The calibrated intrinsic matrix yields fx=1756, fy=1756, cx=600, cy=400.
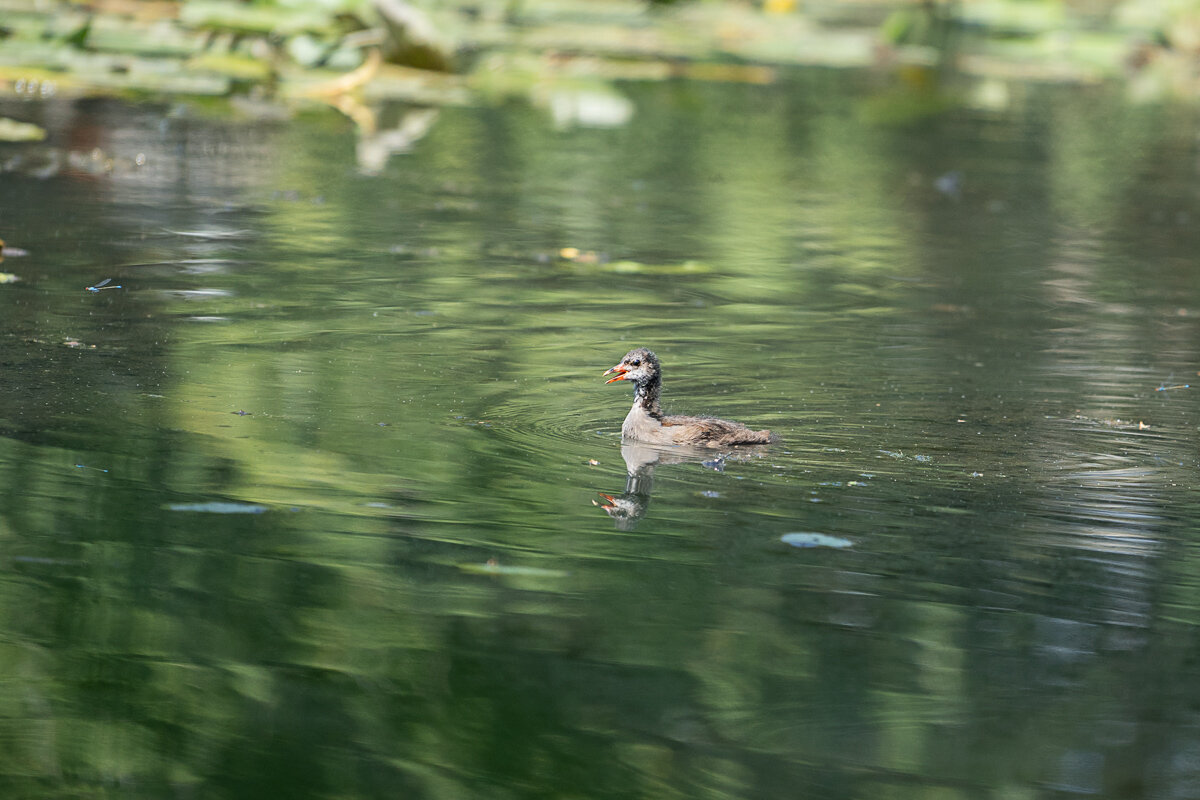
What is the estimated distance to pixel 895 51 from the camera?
987 inches

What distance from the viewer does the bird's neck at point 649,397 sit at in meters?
7.15

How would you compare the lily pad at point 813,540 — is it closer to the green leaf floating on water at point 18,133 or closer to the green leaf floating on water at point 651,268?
the green leaf floating on water at point 651,268

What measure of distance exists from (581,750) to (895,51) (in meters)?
22.3

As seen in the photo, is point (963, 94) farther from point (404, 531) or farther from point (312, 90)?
point (404, 531)

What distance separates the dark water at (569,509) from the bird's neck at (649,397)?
6.5 inches

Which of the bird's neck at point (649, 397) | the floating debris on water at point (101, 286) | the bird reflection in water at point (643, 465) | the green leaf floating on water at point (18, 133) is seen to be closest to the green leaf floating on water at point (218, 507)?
the bird reflection in water at point (643, 465)

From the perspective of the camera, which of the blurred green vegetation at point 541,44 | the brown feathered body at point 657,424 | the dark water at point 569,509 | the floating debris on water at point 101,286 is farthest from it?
the blurred green vegetation at point 541,44

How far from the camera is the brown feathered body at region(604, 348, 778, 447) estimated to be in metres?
6.81

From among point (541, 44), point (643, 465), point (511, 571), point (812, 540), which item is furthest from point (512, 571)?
point (541, 44)

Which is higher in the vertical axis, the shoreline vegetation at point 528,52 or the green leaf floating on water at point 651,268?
the shoreline vegetation at point 528,52

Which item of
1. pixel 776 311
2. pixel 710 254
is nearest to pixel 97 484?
pixel 776 311

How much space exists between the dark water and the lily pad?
6 cm

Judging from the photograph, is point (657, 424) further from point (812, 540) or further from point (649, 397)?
point (812, 540)

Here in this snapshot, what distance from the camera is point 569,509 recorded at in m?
5.84
